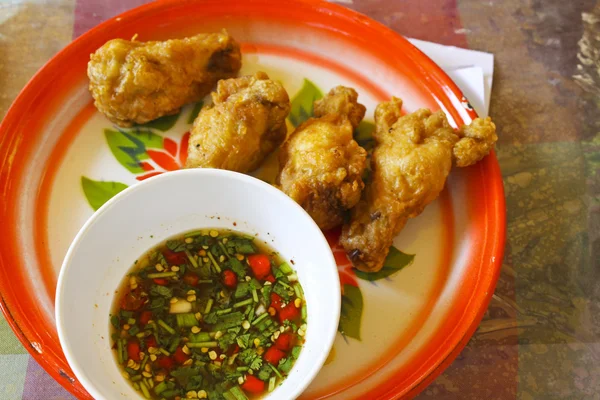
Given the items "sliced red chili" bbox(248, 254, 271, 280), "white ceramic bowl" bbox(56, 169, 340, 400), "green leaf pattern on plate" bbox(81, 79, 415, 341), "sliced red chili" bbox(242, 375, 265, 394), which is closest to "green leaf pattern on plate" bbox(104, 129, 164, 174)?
"green leaf pattern on plate" bbox(81, 79, 415, 341)

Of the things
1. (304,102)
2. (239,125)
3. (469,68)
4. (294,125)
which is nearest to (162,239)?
(239,125)

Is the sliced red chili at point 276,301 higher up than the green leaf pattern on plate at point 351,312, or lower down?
higher up

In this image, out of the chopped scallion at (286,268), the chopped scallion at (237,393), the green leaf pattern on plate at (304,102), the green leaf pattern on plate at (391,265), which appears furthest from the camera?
the green leaf pattern on plate at (304,102)

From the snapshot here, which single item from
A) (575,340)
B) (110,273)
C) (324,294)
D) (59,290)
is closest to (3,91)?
(110,273)

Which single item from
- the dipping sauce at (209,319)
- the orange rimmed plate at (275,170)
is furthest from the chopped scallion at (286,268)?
the orange rimmed plate at (275,170)

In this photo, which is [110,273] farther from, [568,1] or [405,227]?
[568,1]

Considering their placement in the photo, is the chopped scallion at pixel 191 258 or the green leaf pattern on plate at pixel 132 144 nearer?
the chopped scallion at pixel 191 258

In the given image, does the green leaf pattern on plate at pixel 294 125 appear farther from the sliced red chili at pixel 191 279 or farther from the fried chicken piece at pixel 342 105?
the sliced red chili at pixel 191 279

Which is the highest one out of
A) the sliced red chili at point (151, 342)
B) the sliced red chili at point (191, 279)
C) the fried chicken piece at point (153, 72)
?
the fried chicken piece at point (153, 72)
